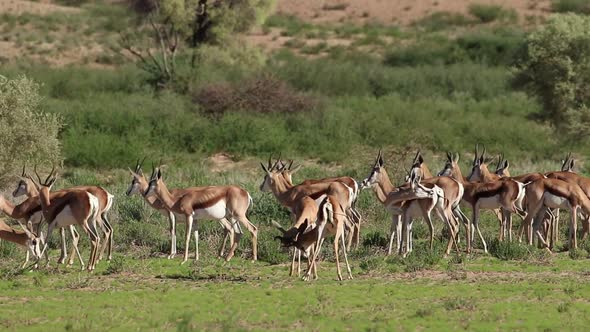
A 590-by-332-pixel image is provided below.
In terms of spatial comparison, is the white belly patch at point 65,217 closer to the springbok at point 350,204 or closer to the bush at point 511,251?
the springbok at point 350,204

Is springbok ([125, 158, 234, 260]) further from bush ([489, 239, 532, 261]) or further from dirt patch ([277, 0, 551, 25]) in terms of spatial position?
dirt patch ([277, 0, 551, 25])

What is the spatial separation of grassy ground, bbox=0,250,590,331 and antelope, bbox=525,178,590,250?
1.21 metres

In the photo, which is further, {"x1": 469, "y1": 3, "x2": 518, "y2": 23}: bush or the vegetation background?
{"x1": 469, "y1": 3, "x2": 518, "y2": 23}: bush

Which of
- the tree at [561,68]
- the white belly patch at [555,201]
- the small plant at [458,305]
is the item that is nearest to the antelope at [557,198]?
the white belly patch at [555,201]

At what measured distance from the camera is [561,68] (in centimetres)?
3078

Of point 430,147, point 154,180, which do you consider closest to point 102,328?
point 154,180

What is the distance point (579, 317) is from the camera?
12695 millimetres

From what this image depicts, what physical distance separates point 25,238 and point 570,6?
146ft

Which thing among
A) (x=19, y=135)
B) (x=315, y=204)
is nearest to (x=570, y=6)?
(x=19, y=135)

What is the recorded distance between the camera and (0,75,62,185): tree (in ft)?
72.3

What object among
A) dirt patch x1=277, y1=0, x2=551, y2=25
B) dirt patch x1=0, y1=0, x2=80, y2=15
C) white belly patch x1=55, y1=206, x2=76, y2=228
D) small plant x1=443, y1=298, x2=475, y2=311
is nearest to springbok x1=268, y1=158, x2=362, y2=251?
white belly patch x1=55, y1=206, x2=76, y2=228

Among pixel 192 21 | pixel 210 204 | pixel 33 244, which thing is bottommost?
pixel 33 244

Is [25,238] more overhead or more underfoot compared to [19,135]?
more underfoot

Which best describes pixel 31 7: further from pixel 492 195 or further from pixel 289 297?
Answer: pixel 289 297
